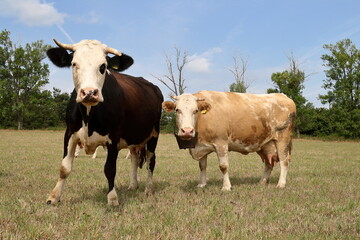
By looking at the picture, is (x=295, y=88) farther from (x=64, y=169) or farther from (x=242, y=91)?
(x=64, y=169)

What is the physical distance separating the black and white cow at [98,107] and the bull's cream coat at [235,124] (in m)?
0.99

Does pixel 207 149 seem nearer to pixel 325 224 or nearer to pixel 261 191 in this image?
pixel 261 191

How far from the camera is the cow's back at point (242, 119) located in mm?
6777

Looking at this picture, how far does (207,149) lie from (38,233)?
4082mm

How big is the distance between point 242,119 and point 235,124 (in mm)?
237

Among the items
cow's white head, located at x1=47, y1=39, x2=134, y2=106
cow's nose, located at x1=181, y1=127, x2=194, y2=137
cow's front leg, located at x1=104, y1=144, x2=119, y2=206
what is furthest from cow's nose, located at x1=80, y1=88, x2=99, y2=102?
cow's nose, located at x1=181, y1=127, x2=194, y2=137

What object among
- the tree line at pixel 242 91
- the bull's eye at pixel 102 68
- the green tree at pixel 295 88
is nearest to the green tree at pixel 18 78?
the tree line at pixel 242 91

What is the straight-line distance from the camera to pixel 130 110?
534cm

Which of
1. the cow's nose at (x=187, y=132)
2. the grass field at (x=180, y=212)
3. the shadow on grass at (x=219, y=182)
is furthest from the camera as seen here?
the shadow on grass at (x=219, y=182)

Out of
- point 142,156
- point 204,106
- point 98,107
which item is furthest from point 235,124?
point 98,107

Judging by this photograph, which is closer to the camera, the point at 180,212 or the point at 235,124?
the point at 180,212

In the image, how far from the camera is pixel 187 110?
6270 mm

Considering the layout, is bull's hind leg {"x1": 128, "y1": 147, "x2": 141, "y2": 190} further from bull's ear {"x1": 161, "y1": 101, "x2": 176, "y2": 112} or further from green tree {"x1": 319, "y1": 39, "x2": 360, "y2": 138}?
green tree {"x1": 319, "y1": 39, "x2": 360, "y2": 138}

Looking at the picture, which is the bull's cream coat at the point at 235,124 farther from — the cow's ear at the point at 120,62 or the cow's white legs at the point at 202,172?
the cow's ear at the point at 120,62
